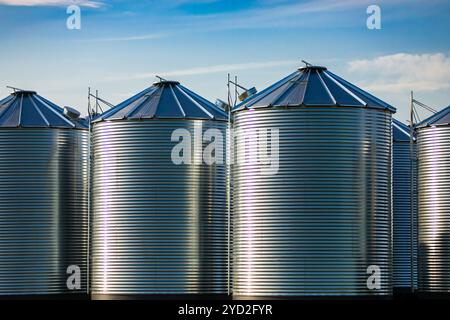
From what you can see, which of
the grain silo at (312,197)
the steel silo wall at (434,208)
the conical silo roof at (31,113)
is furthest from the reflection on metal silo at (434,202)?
the conical silo roof at (31,113)

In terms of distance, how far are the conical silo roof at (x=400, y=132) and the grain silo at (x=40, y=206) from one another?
16704 millimetres

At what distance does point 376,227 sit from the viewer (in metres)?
46.3

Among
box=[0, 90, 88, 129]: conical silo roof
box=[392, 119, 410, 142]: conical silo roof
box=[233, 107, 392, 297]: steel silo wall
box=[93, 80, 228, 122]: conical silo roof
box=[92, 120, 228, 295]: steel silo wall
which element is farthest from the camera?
box=[392, 119, 410, 142]: conical silo roof

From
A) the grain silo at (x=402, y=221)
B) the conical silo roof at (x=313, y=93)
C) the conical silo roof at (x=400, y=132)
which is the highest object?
the conical silo roof at (x=313, y=93)

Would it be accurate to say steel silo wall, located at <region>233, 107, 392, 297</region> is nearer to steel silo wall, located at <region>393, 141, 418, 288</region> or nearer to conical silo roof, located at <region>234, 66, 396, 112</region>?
conical silo roof, located at <region>234, 66, 396, 112</region>

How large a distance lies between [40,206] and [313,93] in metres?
14.1

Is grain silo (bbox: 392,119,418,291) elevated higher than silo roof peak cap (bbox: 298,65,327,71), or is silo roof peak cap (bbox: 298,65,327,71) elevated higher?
silo roof peak cap (bbox: 298,65,327,71)

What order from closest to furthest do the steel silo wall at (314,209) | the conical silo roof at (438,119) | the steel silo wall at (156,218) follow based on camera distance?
the steel silo wall at (314,209), the steel silo wall at (156,218), the conical silo roof at (438,119)

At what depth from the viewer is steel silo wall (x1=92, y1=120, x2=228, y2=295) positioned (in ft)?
Answer: 157

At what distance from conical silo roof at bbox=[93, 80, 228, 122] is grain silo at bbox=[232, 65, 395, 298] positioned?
310 centimetres

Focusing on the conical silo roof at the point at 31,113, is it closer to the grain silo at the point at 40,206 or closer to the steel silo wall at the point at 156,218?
the grain silo at the point at 40,206

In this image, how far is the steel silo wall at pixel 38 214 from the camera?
168 feet

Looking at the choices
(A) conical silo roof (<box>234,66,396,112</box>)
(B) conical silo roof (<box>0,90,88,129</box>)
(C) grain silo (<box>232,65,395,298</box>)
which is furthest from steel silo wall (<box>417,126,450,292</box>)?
(B) conical silo roof (<box>0,90,88,129</box>)
